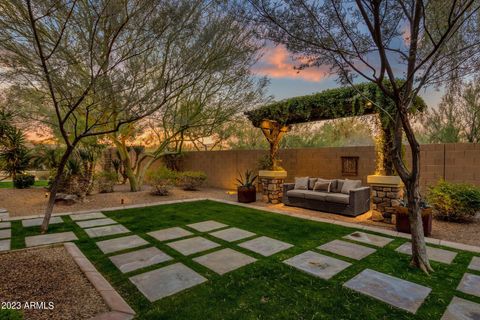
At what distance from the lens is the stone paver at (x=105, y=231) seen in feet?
12.8

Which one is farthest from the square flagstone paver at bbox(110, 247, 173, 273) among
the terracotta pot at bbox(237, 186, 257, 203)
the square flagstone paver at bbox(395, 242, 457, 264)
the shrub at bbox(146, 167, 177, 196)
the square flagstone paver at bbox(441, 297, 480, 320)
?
the shrub at bbox(146, 167, 177, 196)

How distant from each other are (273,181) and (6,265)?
566 cm

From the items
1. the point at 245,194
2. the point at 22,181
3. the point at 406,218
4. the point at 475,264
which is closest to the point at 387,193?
the point at 406,218

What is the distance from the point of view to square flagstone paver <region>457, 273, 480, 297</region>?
2.28 metres

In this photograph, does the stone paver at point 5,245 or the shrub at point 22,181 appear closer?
the stone paver at point 5,245

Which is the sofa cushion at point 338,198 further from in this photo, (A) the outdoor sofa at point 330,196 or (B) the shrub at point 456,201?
(B) the shrub at point 456,201

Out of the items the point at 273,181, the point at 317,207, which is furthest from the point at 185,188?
the point at 317,207

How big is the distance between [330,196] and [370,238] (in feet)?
6.04

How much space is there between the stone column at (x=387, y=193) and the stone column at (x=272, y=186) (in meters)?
2.61

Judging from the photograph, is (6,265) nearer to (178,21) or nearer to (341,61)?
(178,21)

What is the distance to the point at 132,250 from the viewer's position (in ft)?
10.6

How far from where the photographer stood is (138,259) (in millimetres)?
2945

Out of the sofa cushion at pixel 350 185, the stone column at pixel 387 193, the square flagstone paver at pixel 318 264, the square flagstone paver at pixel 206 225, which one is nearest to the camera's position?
the square flagstone paver at pixel 318 264

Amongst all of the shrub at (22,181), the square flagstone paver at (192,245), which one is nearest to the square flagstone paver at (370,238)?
the square flagstone paver at (192,245)
